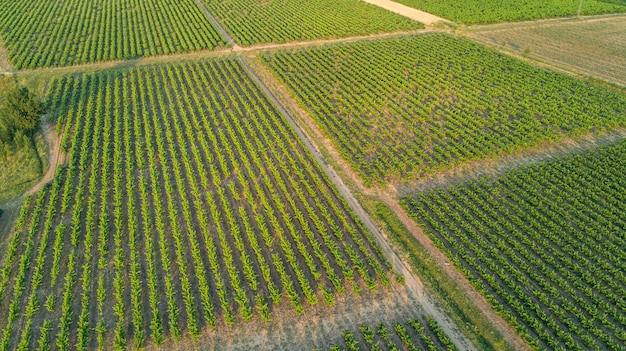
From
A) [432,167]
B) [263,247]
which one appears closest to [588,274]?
[432,167]

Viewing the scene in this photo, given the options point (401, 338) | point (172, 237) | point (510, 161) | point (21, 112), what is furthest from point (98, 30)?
point (401, 338)

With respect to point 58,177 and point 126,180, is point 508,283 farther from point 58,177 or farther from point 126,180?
point 58,177

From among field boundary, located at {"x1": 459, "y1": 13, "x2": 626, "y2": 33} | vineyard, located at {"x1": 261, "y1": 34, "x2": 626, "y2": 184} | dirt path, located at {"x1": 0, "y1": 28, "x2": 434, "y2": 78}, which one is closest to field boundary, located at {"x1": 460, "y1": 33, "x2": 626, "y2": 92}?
vineyard, located at {"x1": 261, "y1": 34, "x2": 626, "y2": 184}

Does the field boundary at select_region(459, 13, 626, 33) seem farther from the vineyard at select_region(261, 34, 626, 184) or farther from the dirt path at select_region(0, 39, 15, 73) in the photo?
the dirt path at select_region(0, 39, 15, 73)

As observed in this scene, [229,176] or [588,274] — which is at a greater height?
[229,176]

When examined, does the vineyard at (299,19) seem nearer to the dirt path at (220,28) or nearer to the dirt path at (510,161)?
the dirt path at (220,28)
